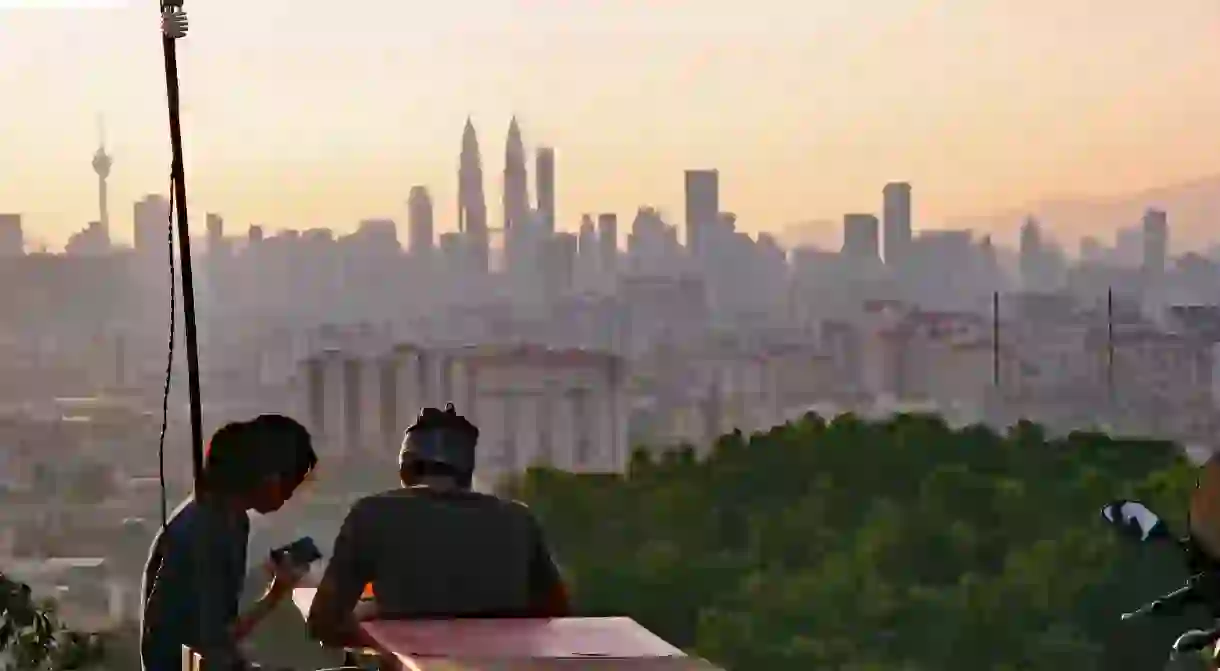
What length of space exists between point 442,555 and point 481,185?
6848 millimetres

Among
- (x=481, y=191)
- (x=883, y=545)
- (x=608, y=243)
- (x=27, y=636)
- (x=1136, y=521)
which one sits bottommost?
(x=883, y=545)

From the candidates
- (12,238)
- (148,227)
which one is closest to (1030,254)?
(12,238)

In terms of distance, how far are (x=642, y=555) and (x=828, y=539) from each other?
8.97ft

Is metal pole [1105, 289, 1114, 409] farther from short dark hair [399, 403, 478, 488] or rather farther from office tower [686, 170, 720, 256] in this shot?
short dark hair [399, 403, 478, 488]

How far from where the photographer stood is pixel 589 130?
9.51 meters

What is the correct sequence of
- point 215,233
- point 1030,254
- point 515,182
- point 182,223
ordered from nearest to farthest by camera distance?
1. point 182,223
2. point 215,233
3. point 515,182
4. point 1030,254

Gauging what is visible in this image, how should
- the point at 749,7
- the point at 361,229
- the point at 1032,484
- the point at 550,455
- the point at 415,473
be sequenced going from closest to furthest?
the point at 415,473, the point at 361,229, the point at 550,455, the point at 749,7, the point at 1032,484

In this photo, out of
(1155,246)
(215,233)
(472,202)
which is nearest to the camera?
(215,233)

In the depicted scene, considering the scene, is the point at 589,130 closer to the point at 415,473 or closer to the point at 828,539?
the point at 828,539

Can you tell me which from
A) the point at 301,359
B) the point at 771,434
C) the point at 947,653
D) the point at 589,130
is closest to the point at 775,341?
the point at 771,434

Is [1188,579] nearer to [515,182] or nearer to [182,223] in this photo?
[182,223]

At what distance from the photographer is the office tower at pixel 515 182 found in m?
8.66

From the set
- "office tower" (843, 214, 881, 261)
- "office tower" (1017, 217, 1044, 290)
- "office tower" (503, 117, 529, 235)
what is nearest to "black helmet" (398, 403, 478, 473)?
"office tower" (503, 117, 529, 235)

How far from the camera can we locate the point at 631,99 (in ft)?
32.6
